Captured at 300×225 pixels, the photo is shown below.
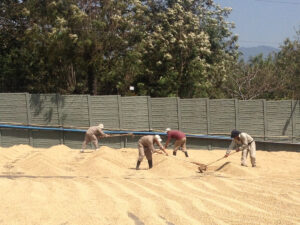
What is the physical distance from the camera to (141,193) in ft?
30.7

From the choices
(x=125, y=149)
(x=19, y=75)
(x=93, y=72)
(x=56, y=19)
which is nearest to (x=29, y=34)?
(x=56, y=19)

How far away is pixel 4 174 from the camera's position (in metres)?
12.4

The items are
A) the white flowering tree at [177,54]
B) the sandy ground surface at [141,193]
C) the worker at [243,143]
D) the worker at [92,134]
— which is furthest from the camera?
the white flowering tree at [177,54]

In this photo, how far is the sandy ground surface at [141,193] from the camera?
285 inches

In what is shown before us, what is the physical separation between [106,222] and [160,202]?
162 centimetres

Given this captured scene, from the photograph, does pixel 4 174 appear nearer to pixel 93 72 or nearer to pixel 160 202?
pixel 160 202

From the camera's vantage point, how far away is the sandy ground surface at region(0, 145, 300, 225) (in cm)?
724

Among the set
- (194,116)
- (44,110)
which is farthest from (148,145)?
(44,110)

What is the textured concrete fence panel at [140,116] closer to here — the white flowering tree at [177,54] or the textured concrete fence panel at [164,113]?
the textured concrete fence panel at [164,113]

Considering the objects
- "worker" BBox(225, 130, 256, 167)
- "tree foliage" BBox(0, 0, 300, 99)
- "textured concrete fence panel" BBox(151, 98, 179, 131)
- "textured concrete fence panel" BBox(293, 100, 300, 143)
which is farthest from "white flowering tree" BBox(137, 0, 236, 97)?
"worker" BBox(225, 130, 256, 167)

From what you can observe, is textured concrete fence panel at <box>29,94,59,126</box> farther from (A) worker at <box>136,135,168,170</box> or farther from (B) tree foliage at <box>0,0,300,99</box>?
(A) worker at <box>136,135,168,170</box>

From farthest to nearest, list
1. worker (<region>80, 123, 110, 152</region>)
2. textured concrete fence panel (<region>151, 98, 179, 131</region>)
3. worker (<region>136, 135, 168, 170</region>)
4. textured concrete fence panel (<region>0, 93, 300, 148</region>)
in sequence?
1. textured concrete fence panel (<region>151, 98, 179, 131</region>)
2. textured concrete fence panel (<region>0, 93, 300, 148</region>)
3. worker (<region>80, 123, 110, 152</region>)
4. worker (<region>136, 135, 168, 170</region>)

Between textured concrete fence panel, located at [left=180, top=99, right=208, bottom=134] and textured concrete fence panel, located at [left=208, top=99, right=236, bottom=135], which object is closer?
textured concrete fence panel, located at [left=208, top=99, right=236, bottom=135]

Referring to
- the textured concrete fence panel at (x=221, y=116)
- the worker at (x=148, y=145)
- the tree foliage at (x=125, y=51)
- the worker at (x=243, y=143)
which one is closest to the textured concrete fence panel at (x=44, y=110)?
the tree foliage at (x=125, y=51)
